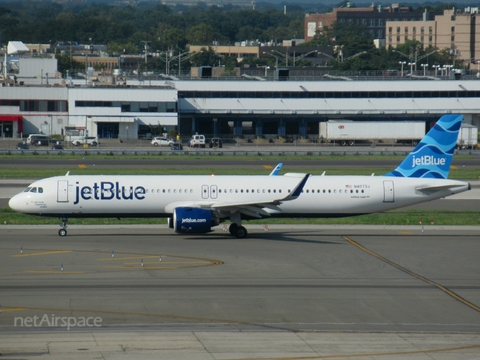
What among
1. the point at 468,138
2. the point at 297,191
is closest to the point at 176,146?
the point at 468,138

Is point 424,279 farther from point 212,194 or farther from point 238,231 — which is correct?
point 212,194

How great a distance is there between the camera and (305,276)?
33906 millimetres

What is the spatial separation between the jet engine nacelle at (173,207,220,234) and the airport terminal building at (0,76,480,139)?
8197 centimetres

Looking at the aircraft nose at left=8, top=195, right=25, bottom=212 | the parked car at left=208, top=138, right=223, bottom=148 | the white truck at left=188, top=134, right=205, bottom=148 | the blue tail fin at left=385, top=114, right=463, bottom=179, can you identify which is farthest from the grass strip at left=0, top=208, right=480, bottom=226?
the parked car at left=208, top=138, right=223, bottom=148

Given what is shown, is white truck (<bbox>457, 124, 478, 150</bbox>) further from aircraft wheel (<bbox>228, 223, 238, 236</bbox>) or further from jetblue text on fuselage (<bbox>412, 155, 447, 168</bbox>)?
aircraft wheel (<bbox>228, 223, 238, 236</bbox>)

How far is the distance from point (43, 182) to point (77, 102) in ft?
267

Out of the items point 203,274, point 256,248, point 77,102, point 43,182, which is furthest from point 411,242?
point 77,102

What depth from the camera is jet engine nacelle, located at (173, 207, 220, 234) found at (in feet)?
137

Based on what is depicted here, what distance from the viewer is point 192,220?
41.8 m

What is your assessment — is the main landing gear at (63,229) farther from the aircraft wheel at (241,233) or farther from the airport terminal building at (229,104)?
the airport terminal building at (229,104)

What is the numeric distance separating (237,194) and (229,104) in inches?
3370

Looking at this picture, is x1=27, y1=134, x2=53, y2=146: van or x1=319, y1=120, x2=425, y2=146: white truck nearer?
x1=27, y1=134, x2=53, y2=146: van

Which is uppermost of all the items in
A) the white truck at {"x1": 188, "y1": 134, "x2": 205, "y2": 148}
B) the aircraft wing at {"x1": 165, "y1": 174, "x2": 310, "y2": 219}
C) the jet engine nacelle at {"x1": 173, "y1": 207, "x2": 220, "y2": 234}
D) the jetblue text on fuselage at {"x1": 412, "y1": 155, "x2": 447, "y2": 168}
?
the jetblue text on fuselage at {"x1": 412, "y1": 155, "x2": 447, "y2": 168}

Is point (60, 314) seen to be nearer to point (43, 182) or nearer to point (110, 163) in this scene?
point (43, 182)
